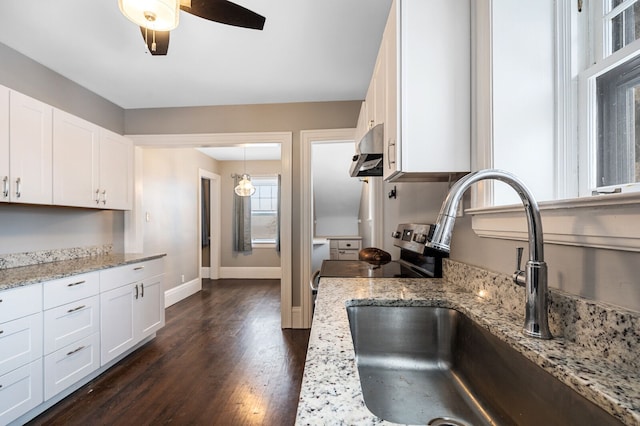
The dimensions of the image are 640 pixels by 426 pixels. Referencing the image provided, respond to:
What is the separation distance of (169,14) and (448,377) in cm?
184

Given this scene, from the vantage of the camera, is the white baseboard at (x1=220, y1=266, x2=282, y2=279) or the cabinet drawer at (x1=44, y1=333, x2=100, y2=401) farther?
the white baseboard at (x1=220, y1=266, x2=282, y2=279)

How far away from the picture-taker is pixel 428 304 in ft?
3.43

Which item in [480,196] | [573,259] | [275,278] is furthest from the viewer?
[275,278]

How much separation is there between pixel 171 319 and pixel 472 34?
3.82 meters

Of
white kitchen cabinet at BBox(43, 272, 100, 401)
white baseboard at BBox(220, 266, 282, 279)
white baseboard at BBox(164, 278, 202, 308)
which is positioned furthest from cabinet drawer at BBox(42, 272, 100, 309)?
white baseboard at BBox(220, 266, 282, 279)

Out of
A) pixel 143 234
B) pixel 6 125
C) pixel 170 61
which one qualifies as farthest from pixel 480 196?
pixel 143 234

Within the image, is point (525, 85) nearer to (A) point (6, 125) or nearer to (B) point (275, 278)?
(A) point (6, 125)

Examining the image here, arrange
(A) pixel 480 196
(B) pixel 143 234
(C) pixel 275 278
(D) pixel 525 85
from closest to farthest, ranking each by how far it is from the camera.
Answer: (D) pixel 525 85, (A) pixel 480 196, (B) pixel 143 234, (C) pixel 275 278

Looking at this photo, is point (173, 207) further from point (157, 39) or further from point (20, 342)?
point (157, 39)

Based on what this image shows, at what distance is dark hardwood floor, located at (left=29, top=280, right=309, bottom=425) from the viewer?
1.75 m

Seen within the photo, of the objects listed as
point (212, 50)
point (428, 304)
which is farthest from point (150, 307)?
point (428, 304)

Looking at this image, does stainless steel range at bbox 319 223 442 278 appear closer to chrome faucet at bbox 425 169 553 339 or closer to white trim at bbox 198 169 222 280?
chrome faucet at bbox 425 169 553 339

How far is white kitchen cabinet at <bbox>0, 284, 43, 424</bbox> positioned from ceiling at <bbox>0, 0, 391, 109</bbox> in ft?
5.62

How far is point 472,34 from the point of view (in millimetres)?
1151
